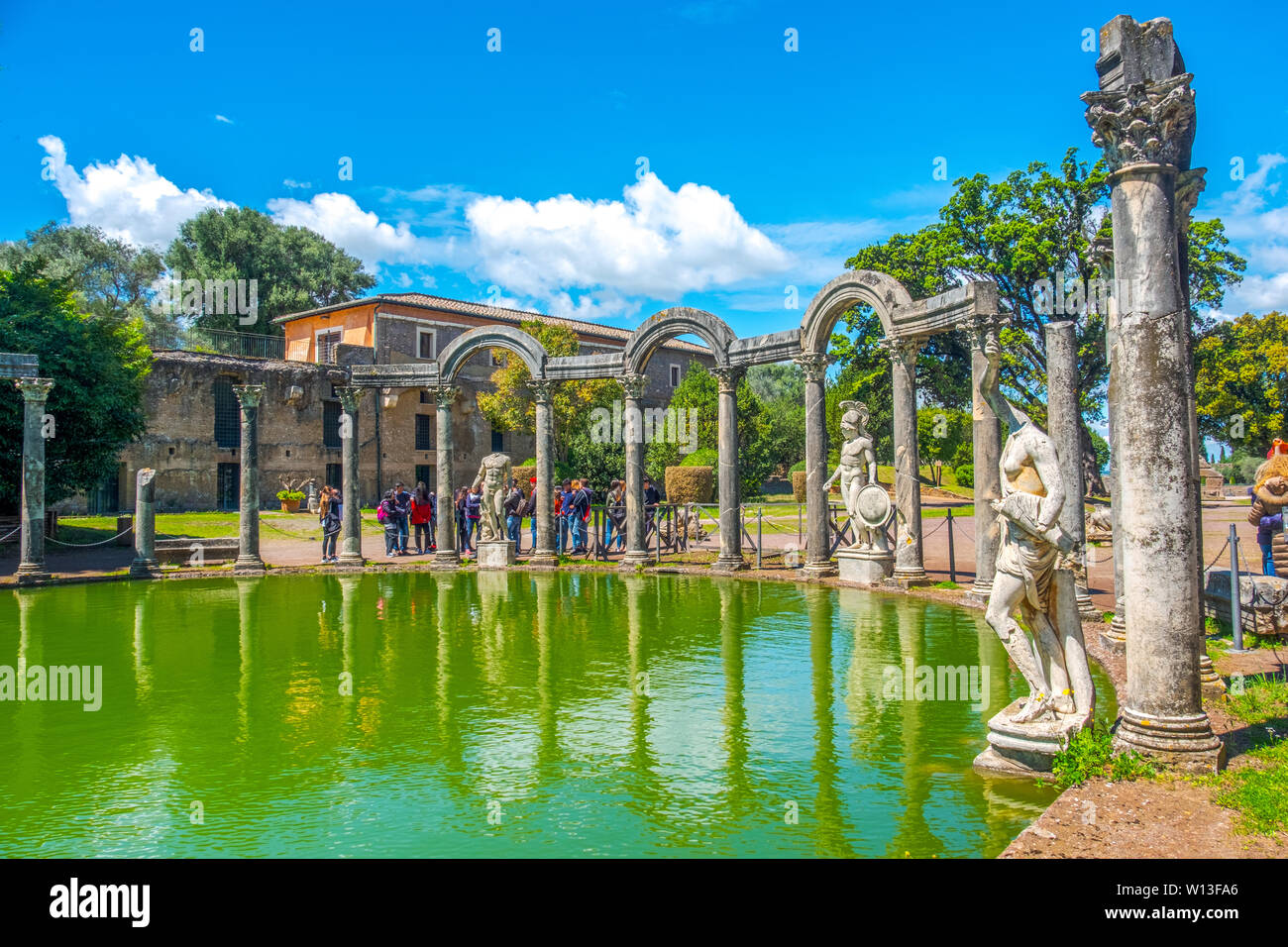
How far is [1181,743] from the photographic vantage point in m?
5.14

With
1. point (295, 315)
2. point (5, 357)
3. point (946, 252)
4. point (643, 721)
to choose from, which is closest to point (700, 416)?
point (946, 252)

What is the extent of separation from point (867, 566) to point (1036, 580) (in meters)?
9.13

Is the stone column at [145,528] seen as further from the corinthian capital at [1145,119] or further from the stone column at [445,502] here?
the corinthian capital at [1145,119]

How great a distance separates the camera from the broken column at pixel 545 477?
19.3 m

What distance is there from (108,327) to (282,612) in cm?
1878

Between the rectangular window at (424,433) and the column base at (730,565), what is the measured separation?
27.5 m

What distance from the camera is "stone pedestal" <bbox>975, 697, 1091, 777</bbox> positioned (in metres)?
5.43

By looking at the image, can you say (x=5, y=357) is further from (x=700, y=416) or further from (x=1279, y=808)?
(x=700, y=416)

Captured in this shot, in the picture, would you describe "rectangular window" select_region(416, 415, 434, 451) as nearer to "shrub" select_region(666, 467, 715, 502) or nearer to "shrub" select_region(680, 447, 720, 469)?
"shrub" select_region(680, 447, 720, 469)

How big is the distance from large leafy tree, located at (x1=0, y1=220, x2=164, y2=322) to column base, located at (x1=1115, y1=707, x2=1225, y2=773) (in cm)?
4962

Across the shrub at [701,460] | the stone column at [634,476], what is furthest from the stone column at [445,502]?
the shrub at [701,460]

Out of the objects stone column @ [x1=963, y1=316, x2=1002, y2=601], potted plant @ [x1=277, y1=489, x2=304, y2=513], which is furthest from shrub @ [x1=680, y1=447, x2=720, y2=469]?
stone column @ [x1=963, y1=316, x2=1002, y2=601]

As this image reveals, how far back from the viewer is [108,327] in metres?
26.8

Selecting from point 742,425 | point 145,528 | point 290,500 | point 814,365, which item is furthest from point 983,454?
point 290,500
